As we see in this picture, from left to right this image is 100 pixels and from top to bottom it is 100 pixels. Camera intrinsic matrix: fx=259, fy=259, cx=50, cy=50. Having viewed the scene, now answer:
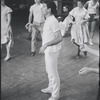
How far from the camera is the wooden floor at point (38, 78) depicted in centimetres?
547

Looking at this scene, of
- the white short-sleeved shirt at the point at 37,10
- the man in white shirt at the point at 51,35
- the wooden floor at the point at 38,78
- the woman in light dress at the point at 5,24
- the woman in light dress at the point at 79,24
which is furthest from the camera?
the white short-sleeved shirt at the point at 37,10

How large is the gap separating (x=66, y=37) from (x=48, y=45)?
6.36 m

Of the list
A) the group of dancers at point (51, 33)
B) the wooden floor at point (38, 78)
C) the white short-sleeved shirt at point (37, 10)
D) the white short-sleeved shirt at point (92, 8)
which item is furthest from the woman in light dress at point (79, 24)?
the white short-sleeved shirt at point (92, 8)

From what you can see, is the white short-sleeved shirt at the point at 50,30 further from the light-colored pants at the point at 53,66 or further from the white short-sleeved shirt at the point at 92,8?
the white short-sleeved shirt at the point at 92,8

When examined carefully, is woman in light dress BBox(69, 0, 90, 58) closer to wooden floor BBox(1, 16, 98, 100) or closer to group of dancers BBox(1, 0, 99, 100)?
group of dancers BBox(1, 0, 99, 100)

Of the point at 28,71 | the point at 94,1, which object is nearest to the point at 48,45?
the point at 28,71

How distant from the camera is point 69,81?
20.4 ft

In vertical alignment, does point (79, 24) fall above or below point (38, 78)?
above

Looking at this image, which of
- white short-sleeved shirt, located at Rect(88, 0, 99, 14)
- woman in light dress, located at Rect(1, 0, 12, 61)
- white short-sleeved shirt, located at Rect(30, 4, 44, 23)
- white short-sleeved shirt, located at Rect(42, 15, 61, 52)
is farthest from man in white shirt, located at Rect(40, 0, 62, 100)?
white short-sleeved shirt, located at Rect(88, 0, 99, 14)

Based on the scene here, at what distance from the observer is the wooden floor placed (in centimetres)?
547

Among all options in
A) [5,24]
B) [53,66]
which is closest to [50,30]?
[53,66]

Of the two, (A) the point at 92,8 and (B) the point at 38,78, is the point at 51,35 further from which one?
(A) the point at 92,8

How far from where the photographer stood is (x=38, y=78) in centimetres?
638

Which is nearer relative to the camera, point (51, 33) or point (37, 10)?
point (51, 33)
